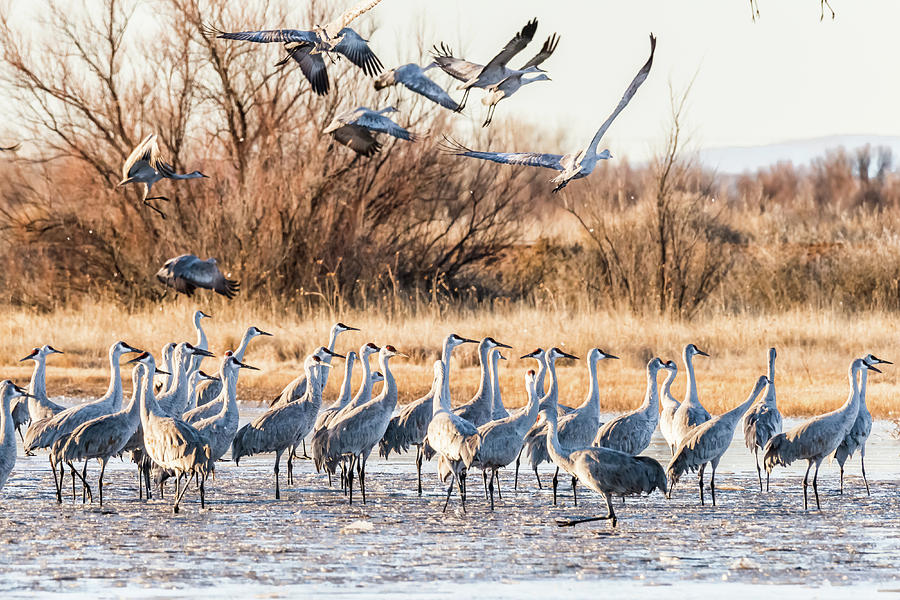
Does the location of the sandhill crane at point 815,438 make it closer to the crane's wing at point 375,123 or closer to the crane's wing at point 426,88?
the crane's wing at point 426,88

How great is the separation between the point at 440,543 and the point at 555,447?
1465 mm

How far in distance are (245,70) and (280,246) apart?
3.34m

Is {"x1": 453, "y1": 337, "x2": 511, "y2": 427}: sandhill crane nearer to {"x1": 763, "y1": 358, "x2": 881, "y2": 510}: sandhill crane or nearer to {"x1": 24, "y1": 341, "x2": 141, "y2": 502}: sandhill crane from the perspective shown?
{"x1": 763, "y1": 358, "x2": 881, "y2": 510}: sandhill crane

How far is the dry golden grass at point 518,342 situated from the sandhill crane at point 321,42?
4591 mm

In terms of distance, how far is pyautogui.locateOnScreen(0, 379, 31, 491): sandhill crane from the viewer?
9.02 metres

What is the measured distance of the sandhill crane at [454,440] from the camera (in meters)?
9.29

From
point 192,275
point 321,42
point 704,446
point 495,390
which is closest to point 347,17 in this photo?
point 321,42

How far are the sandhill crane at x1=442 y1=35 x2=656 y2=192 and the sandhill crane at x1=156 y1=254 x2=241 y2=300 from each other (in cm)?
599

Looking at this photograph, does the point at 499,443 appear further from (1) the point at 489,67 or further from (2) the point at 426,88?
(2) the point at 426,88

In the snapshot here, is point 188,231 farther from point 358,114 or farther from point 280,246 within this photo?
point 358,114

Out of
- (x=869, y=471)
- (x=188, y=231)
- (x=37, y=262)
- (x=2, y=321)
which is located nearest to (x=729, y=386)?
(x=869, y=471)

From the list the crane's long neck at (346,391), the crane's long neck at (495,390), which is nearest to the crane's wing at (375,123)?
the crane's long neck at (346,391)

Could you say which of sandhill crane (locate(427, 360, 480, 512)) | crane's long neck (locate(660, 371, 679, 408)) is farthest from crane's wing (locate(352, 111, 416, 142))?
sandhill crane (locate(427, 360, 480, 512))

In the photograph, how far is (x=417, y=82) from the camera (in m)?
12.2
